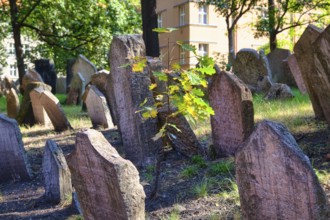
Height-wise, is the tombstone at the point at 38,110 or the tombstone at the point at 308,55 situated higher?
the tombstone at the point at 308,55

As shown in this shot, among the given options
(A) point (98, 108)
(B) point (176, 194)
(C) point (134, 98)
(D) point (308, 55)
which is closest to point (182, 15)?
(A) point (98, 108)

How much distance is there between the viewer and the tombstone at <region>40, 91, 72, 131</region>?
9.89m

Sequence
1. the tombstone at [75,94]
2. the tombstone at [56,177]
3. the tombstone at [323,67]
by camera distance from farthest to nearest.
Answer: the tombstone at [75,94] < the tombstone at [323,67] < the tombstone at [56,177]

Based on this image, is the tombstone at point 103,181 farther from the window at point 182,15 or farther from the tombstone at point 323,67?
Result: the window at point 182,15

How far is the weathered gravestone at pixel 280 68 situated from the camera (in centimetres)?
1636

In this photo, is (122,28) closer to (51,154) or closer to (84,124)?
(84,124)

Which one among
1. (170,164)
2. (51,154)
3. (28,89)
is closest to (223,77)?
(170,164)

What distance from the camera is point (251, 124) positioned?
6.00m

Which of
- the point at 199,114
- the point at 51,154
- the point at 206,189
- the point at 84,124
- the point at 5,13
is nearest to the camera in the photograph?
the point at 199,114

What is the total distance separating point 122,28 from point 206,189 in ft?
59.7

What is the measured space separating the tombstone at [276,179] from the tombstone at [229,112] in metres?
2.22

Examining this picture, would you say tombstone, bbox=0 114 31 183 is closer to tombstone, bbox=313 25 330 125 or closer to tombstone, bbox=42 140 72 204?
tombstone, bbox=42 140 72 204

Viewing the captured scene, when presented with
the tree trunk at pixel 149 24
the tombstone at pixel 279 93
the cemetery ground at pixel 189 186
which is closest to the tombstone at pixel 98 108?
the cemetery ground at pixel 189 186

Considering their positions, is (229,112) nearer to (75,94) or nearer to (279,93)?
(279,93)
